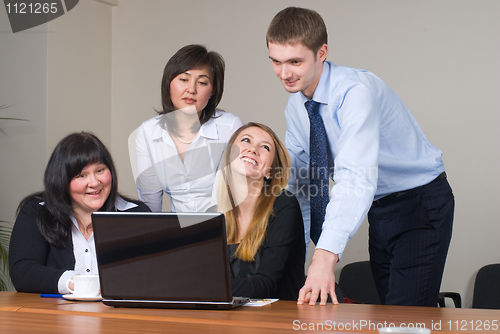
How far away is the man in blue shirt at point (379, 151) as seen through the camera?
5.35 ft

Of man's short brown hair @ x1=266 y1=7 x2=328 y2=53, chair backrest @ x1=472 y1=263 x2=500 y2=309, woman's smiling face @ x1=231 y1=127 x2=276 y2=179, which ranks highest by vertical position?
man's short brown hair @ x1=266 y1=7 x2=328 y2=53

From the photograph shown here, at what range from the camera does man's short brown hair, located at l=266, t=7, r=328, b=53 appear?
1634 mm

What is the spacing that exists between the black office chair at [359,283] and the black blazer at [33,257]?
1.76 metres

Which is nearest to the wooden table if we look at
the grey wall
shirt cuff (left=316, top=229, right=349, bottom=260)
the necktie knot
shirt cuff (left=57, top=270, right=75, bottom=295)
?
shirt cuff (left=316, top=229, right=349, bottom=260)

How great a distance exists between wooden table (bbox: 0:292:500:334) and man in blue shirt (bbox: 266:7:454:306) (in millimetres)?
446

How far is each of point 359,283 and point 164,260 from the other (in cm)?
209

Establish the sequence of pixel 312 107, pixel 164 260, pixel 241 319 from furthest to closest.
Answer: pixel 312 107, pixel 164 260, pixel 241 319

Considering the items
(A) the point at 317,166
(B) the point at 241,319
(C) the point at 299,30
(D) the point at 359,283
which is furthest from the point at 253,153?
(D) the point at 359,283

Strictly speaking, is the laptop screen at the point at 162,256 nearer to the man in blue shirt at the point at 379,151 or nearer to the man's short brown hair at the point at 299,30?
the man in blue shirt at the point at 379,151

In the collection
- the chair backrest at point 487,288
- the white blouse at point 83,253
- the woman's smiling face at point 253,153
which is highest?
the woman's smiling face at point 253,153

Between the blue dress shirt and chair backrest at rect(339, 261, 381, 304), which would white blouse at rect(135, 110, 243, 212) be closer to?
the blue dress shirt

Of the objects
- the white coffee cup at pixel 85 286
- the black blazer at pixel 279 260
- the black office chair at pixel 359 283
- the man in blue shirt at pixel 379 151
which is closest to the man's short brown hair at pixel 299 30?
the man in blue shirt at pixel 379 151

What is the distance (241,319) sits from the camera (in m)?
1.09

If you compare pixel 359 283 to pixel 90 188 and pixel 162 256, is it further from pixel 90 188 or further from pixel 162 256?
pixel 162 256
